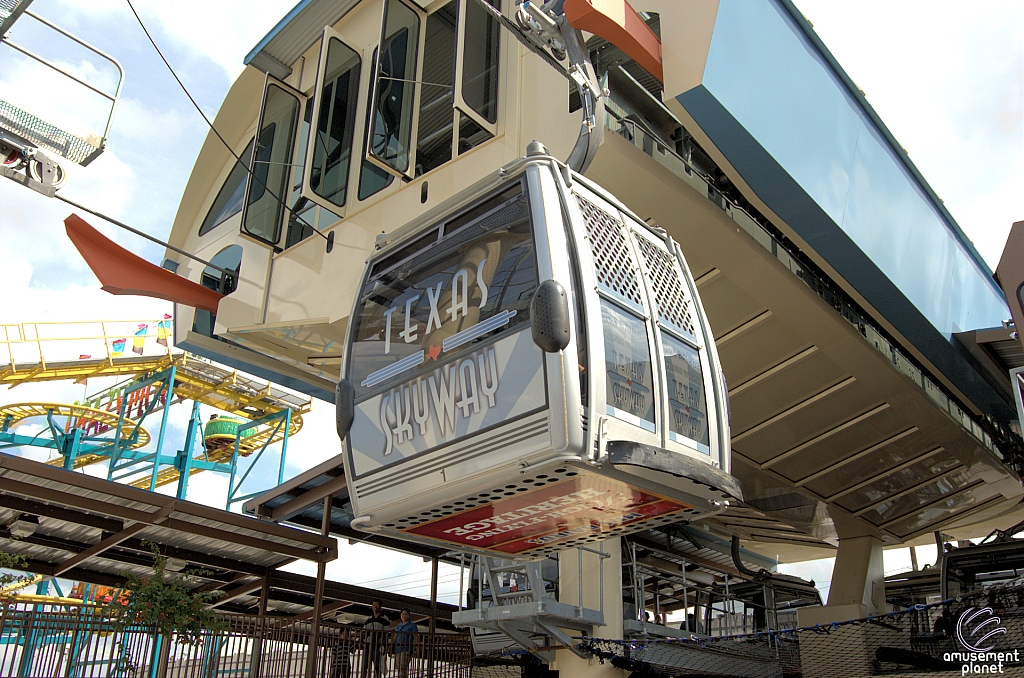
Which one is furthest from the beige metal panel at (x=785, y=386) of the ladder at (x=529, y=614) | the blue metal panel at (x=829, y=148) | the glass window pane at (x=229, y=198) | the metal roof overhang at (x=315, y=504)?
the glass window pane at (x=229, y=198)

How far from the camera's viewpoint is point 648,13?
30.7ft

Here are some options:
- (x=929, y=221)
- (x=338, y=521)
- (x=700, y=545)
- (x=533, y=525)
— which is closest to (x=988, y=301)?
(x=929, y=221)

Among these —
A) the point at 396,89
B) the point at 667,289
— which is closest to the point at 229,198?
the point at 396,89

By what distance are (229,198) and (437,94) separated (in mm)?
6503

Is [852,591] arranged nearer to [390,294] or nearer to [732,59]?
[732,59]

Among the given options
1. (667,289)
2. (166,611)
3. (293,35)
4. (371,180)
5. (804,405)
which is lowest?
(166,611)

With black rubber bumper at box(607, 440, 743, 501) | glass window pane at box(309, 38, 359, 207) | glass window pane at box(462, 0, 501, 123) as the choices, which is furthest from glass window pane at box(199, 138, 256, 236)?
black rubber bumper at box(607, 440, 743, 501)

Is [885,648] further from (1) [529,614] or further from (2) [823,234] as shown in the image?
(2) [823,234]

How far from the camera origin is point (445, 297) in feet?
16.6

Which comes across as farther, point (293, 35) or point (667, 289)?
point (293, 35)

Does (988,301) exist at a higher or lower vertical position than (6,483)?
higher

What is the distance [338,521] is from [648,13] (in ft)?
32.4

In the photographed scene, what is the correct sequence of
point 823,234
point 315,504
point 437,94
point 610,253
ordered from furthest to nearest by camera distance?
point 315,504, point 437,94, point 823,234, point 610,253

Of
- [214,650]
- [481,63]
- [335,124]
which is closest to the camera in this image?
[214,650]
